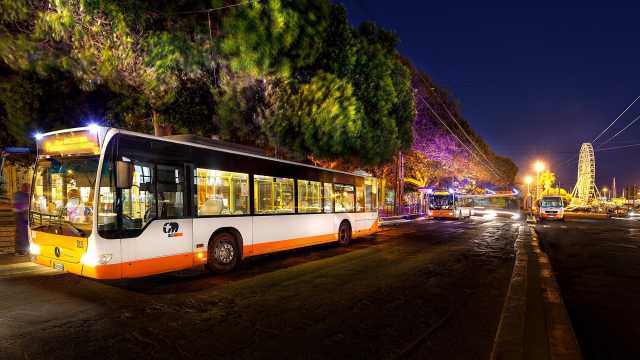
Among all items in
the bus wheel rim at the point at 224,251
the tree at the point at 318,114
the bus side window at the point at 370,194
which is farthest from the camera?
the bus side window at the point at 370,194

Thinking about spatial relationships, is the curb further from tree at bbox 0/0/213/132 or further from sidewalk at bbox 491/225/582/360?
tree at bbox 0/0/213/132

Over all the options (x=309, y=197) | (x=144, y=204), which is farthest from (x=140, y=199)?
(x=309, y=197)

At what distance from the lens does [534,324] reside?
19.4 feet

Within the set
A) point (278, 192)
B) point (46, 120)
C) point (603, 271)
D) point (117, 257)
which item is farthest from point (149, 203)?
point (603, 271)

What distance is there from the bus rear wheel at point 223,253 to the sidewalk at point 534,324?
5992mm

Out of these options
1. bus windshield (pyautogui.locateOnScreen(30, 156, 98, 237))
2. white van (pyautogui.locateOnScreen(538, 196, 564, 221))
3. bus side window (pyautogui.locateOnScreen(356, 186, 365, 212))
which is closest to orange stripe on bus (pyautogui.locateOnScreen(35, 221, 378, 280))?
bus windshield (pyautogui.locateOnScreen(30, 156, 98, 237))

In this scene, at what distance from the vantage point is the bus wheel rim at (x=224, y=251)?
9.62m

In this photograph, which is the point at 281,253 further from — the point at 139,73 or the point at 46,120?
the point at 46,120

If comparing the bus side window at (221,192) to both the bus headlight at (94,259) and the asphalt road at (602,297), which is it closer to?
the bus headlight at (94,259)

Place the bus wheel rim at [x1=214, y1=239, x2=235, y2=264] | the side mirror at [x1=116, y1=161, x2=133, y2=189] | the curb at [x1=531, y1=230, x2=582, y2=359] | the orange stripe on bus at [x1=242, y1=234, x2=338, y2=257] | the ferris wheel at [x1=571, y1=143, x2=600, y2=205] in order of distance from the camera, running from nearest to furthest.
A: the curb at [x1=531, y1=230, x2=582, y2=359] < the side mirror at [x1=116, y1=161, x2=133, y2=189] < the bus wheel rim at [x1=214, y1=239, x2=235, y2=264] < the orange stripe on bus at [x1=242, y1=234, x2=338, y2=257] < the ferris wheel at [x1=571, y1=143, x2=600, y2=205]

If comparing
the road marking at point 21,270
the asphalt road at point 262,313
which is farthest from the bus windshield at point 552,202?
the road marking at point 21,270

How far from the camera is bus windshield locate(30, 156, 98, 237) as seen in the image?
24.1ft

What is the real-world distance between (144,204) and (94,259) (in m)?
1.30

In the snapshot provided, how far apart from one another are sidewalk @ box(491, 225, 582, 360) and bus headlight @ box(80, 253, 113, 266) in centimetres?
612
